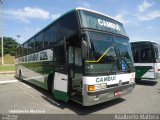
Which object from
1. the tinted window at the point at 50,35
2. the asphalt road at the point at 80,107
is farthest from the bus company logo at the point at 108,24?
the asphalt road at the point at 80,107

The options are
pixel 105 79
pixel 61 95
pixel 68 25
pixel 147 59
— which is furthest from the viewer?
pixel 147 59

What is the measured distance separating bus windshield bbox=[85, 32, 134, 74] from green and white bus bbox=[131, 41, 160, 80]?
5.51 meters

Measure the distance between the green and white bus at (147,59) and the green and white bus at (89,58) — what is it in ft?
17.5

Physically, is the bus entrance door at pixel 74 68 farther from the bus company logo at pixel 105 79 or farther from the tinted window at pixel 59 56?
the bus company logo at pixel 105 79

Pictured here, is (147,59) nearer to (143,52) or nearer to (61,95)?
(143,52)

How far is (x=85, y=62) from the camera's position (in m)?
6.12

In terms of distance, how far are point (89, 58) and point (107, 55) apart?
0.87m

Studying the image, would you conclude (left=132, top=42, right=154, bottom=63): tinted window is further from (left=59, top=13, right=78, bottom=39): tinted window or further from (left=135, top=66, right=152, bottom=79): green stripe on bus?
(left=59, top=13, right=78, bottom=39): tinted window

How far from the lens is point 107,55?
22.2 feet

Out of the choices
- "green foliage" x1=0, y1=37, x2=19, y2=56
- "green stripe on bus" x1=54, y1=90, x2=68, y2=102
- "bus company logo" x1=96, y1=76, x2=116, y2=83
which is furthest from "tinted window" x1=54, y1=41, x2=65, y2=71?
"green foliage" x1=0, y1=37, x2=19, y2=56

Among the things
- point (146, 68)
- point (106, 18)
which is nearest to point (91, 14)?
point (106, 18)

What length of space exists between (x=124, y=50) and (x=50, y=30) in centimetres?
369

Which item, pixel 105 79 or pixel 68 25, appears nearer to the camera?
pixel 105 79

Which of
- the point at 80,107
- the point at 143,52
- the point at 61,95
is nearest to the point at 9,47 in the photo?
the point at 143,52
